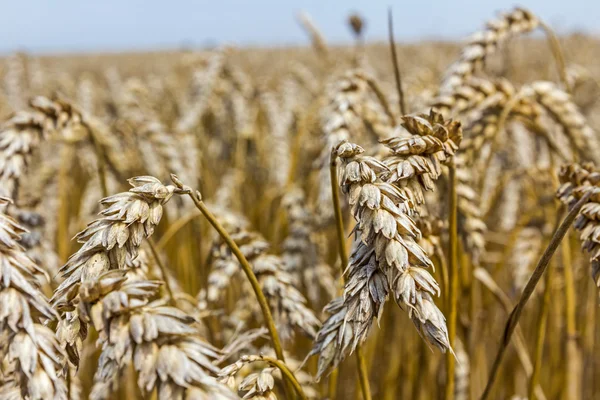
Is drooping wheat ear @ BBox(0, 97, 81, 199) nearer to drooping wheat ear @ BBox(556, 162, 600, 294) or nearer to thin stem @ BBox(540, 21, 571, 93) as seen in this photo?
drooping wheat ear @ BBox(556, 162, 600, 294)

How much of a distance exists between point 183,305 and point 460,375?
2.74 feet

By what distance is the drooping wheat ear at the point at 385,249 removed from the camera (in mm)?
721

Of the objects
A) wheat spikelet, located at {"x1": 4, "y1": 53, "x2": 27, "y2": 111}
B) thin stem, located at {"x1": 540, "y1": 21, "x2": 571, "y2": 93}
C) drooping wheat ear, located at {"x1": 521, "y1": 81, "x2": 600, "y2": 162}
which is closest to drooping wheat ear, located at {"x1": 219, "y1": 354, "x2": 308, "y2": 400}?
drooping wheat ear, located at {"x1": 521, "y1": 81, "x2": 600, "y2": 162}

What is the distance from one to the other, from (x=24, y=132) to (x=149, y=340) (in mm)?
1014

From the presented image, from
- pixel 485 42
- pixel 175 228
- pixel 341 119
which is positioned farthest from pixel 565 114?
pixel 175 228

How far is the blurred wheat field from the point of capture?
66 cm

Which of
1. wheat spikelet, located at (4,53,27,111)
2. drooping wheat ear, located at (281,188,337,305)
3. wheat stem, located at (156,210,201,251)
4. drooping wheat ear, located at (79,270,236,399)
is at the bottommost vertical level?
drooping wheat ear, located at (281,188,337,305)

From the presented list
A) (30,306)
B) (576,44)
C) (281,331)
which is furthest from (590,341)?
(576,44)

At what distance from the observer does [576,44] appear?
6836 millimetres

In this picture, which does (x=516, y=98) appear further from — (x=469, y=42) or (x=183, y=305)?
(x=183, y=305)

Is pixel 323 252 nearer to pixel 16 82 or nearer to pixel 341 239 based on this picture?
pixel 341 239

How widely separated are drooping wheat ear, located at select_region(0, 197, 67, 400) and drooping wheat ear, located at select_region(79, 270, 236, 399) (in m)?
0.05

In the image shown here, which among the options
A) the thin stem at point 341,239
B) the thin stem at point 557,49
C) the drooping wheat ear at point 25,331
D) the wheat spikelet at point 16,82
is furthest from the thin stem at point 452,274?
the wheat spikelet at point 16,82

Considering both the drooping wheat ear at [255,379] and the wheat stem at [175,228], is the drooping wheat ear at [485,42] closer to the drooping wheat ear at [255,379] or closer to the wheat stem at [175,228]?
the wheat stem at [175,228]
